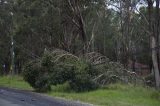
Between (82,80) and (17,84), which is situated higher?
(82,80)

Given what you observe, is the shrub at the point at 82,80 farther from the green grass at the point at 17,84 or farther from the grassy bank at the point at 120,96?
the green grass at the point at 17,84

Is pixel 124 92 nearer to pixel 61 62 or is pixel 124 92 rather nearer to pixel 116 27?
pixel 61 62

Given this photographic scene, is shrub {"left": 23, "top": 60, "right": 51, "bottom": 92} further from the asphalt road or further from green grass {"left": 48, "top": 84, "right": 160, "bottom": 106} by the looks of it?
the asphalt road

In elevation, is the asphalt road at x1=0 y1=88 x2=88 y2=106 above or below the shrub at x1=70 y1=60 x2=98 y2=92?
below

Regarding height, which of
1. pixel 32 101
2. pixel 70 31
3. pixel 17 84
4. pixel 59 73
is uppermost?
pixel 70 31

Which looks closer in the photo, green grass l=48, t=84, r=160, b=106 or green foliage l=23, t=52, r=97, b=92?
green grass l=48, t=84, r=160, b=106

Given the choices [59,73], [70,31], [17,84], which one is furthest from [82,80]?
[70,31]

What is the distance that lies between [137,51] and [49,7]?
38309 mm

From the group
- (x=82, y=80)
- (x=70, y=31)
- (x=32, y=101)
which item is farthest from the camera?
(x=70, y=31)

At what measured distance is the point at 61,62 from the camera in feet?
117

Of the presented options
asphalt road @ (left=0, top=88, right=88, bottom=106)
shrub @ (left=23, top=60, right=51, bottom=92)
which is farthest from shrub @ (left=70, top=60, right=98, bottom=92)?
asphalt road @ (left=0, top=88, right=88, bottom=106)

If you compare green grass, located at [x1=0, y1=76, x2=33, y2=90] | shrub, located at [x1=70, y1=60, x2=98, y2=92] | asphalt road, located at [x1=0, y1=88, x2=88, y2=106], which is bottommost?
asphalt road, located at [x1=0, y1=88, x2=88, y2=106]

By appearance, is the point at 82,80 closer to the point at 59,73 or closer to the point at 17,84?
the point at 59,73

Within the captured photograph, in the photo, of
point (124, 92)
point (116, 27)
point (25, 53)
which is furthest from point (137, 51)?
point (124, 92)
